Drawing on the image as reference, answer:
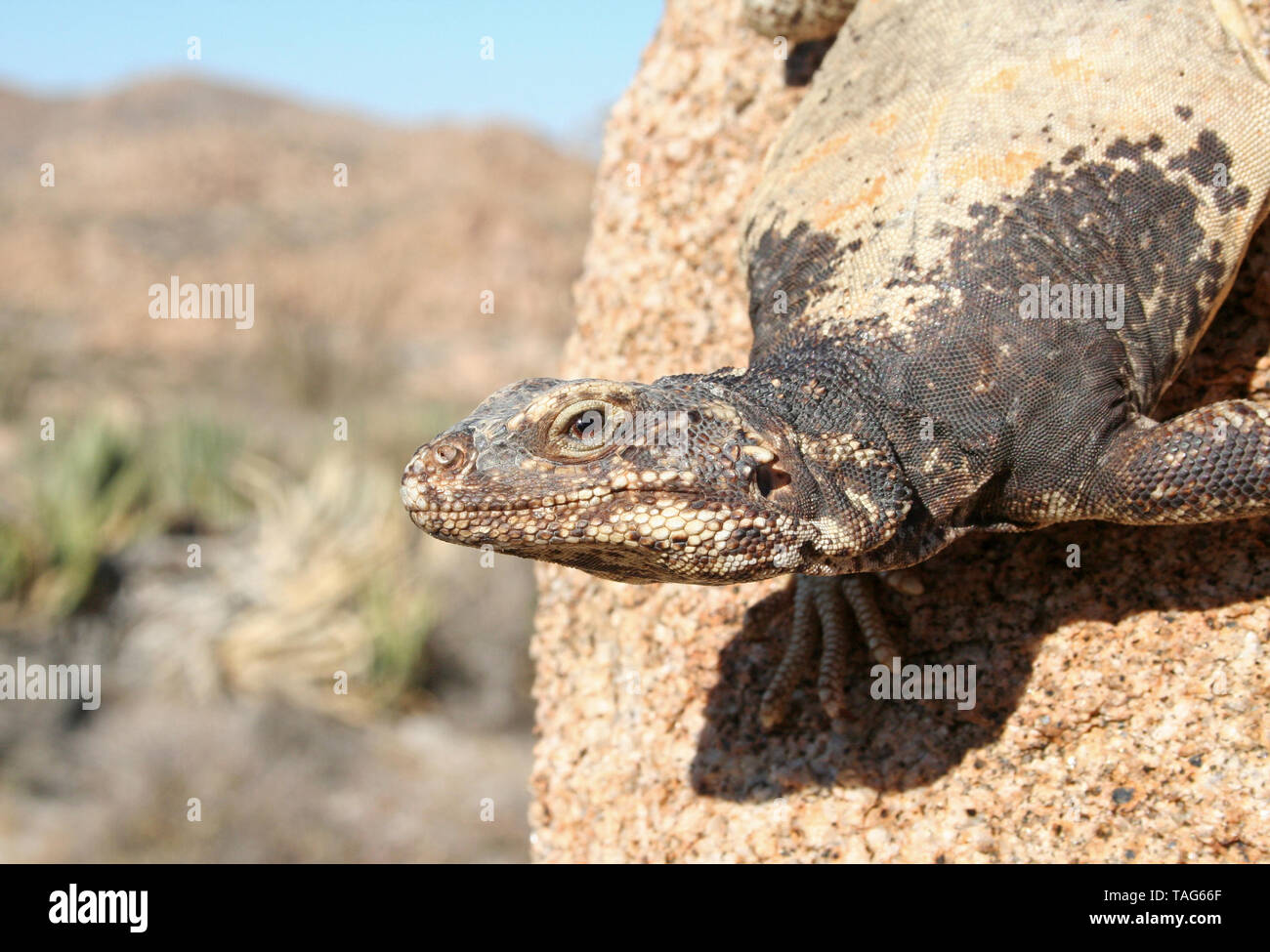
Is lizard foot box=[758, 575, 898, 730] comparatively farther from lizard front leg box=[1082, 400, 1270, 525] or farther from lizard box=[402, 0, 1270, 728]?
lizard front leg box=[1082, 400, 1270, 525]

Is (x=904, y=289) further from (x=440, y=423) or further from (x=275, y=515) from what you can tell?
(x=440, y=423)

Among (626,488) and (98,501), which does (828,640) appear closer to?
(626,488)

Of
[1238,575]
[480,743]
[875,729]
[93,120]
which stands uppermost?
[93,120]

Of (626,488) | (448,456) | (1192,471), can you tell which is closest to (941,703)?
(1192,471)

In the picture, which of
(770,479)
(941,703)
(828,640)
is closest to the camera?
(770,479)

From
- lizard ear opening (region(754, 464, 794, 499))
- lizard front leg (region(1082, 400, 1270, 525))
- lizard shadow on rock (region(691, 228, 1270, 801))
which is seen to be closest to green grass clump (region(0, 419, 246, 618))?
lizard shadow on rock (region(691, 228, 1270, 801))

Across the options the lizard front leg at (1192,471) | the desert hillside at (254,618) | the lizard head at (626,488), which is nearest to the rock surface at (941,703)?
the lizard front leg at (1192,471)
